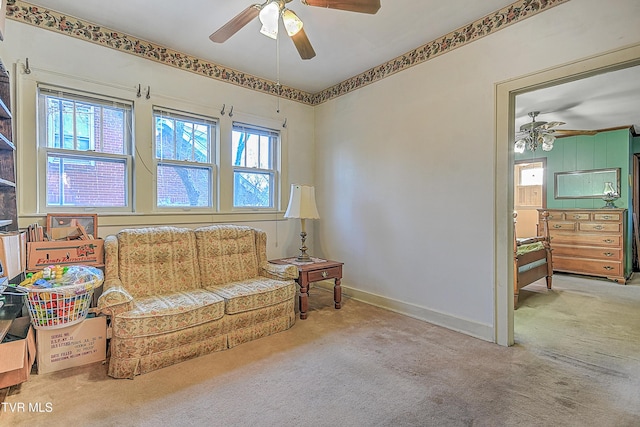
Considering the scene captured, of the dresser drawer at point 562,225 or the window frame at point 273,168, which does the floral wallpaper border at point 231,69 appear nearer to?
the window frame at point 273,168

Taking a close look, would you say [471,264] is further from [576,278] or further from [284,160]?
[576,278]

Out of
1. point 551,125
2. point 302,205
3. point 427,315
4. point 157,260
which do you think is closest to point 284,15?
point 302,205

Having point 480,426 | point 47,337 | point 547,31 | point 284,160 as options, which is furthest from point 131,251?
point 547,31

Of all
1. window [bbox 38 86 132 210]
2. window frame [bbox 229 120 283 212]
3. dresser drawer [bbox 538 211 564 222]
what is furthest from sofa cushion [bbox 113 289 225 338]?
dresser drawer [bbox 538 211 564 222]

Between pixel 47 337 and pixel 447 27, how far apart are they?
13.0ft

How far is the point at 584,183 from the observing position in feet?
18.7

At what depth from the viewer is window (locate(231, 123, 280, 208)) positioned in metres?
3.89

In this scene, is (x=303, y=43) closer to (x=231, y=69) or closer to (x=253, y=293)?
(x=231, y=69)

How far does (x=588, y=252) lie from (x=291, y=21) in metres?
6.01

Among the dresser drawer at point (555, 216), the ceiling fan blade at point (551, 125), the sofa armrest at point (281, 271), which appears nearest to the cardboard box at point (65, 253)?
the sofa armrest at point (281, 271)

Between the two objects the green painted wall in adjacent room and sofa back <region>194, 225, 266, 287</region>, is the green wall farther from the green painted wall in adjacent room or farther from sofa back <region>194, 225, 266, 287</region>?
sofa back <region>194, 225, 266, 287</region>

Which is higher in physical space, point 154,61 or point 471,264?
point 154,61

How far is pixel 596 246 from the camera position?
5199 millimetres

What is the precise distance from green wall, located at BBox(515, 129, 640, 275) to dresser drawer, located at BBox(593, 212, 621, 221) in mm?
541
